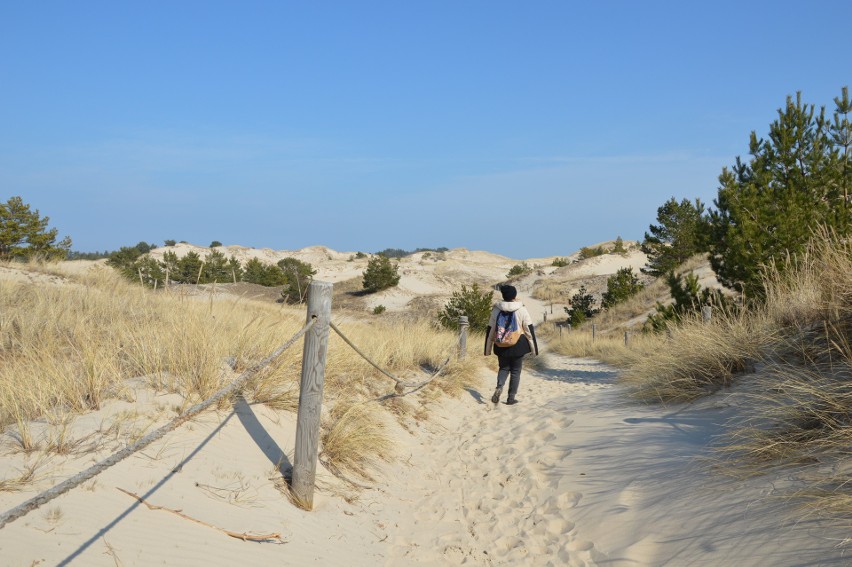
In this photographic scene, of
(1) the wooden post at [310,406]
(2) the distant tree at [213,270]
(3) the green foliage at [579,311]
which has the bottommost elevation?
(3) the green foliage at [579,311]

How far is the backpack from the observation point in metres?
8.42

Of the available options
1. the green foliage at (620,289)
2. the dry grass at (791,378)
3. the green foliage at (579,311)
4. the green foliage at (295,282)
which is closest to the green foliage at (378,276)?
the green foliage at (295,282)

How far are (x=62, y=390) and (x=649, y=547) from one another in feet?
13.8

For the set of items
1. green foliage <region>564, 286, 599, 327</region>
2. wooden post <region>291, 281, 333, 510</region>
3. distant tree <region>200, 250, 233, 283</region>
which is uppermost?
distant tree <region>200, 250, 233, 283</region>

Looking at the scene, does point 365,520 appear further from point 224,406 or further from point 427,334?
point 427,334

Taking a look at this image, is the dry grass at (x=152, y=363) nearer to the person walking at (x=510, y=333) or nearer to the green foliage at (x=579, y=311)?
the person walking at (x=510, y=333)

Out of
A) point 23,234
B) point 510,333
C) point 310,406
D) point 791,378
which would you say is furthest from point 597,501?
point 23,234

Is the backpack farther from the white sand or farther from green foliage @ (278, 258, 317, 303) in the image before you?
green foliage @ (278, 258, 317, 303)

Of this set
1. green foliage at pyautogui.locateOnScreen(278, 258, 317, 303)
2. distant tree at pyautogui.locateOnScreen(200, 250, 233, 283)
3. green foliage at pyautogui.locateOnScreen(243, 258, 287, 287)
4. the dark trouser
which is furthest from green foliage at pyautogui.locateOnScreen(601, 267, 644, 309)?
the dark trouser

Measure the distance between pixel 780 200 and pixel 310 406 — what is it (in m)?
10.6

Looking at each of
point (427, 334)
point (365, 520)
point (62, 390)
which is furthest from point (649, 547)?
point (427, 334)

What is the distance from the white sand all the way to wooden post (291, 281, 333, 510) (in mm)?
173

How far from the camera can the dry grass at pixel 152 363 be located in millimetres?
4156

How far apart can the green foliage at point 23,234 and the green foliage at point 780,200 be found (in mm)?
18782
